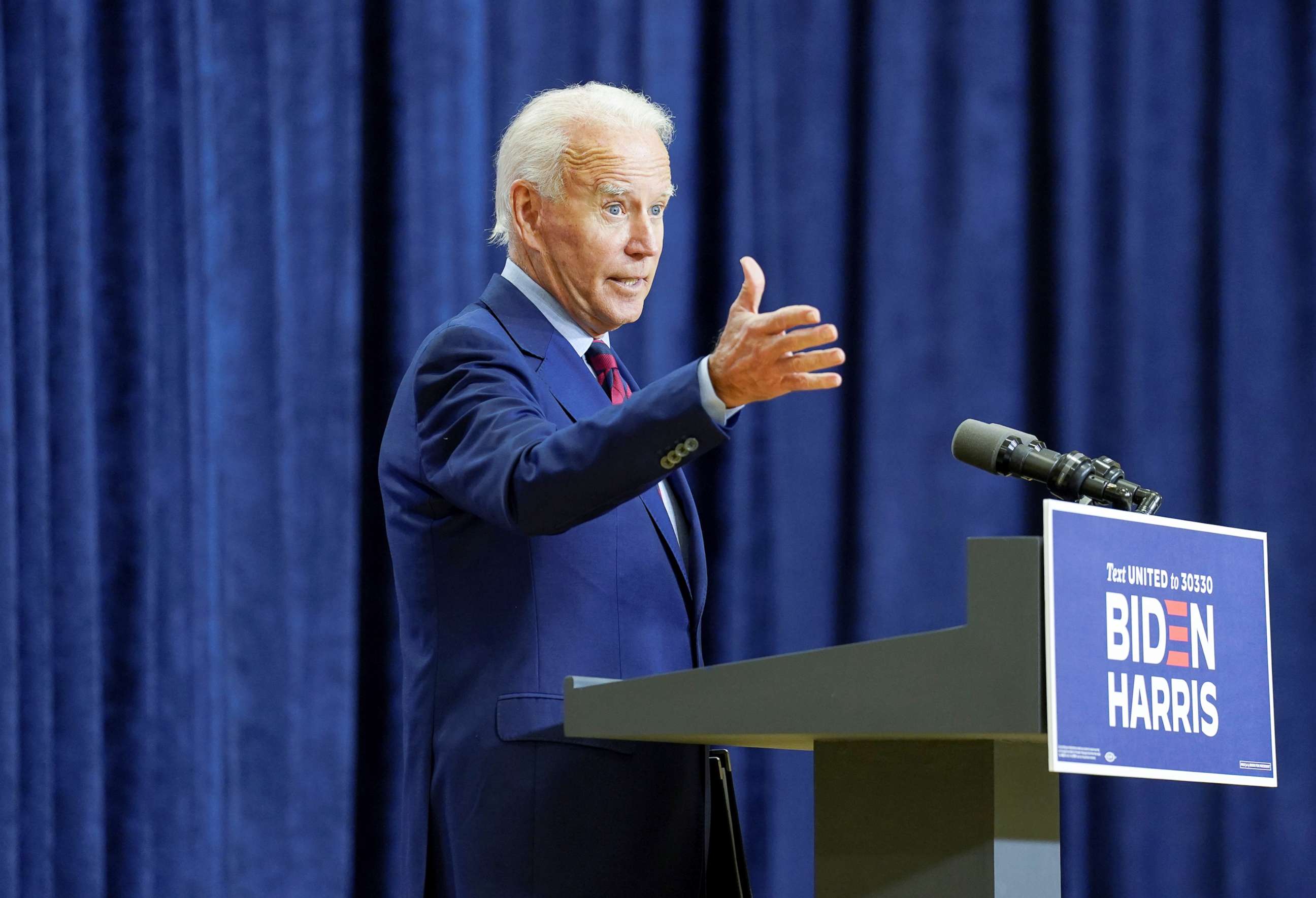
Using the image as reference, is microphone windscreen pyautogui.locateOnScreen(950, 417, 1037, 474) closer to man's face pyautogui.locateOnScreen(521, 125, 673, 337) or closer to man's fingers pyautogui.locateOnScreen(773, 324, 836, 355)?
man's fingers pyautogui.locateOnScreen(773, 324, 836, 355)

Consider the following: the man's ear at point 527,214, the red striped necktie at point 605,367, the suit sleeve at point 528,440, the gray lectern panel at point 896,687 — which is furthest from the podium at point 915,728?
the man's ear at point 527,214

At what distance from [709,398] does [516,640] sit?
14.3 inches

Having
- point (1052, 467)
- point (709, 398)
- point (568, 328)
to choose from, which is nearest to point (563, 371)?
point (568, 328)

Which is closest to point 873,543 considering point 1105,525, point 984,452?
point 984,452

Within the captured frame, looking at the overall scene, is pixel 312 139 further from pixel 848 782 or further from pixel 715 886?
pixel 848 782

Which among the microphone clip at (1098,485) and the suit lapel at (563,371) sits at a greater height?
the suit lapel at (563,371)

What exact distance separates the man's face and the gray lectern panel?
0.60m

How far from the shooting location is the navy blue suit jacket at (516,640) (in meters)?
1.36

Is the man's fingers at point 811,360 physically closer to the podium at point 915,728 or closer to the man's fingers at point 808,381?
the man's fingers at point 808,381

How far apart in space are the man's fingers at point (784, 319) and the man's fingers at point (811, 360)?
2cm

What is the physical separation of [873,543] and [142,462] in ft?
4.81

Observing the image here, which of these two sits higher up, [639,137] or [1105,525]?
[639,137]

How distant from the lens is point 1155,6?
2873 millimetres

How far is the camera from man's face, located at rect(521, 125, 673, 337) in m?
1.66
